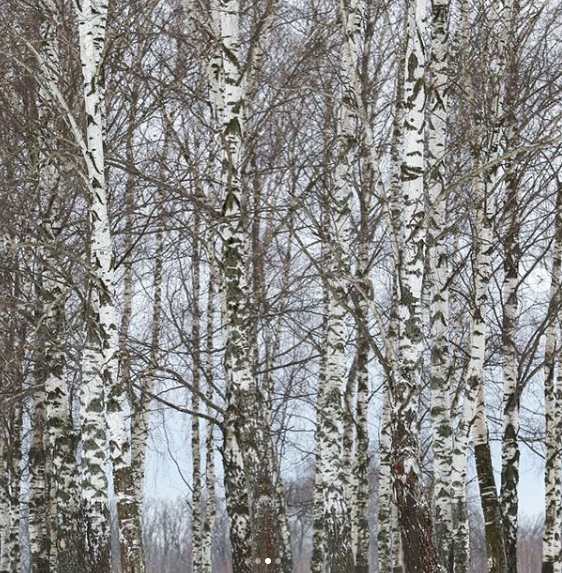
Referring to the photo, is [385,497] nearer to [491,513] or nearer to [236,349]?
[491,513]

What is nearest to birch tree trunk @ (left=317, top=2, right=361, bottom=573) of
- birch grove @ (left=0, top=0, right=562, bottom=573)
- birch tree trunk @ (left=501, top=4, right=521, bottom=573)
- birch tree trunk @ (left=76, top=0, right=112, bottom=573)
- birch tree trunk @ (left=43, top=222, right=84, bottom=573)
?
birch grove @ (left=0, top=0, right=562, bottom=573)

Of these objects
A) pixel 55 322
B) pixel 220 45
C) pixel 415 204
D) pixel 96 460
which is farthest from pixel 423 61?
pixel 55 322

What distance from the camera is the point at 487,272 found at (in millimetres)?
12586

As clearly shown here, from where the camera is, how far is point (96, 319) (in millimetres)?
10234

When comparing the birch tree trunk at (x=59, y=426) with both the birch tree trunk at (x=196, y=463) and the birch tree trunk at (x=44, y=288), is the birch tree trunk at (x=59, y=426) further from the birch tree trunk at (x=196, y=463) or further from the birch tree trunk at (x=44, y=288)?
the birch tree trunk at (x=196, y=463)

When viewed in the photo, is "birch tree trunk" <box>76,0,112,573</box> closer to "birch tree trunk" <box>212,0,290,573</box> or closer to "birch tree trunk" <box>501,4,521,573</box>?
"birch tree trunk" <box>212,0,290,573</box>

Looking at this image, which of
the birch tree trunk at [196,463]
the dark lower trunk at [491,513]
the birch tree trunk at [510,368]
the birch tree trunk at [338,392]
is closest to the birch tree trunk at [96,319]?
the birch tree trunk at [338,392]

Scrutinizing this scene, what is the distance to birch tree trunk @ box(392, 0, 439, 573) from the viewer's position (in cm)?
885

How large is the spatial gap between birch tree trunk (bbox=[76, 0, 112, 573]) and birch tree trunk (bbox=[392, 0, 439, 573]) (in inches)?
109

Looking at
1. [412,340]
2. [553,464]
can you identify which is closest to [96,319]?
[412,340]

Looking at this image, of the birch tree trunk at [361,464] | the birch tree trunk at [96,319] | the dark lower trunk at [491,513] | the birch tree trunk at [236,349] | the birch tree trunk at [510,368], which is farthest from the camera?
the birch tree trunk at [361,464]

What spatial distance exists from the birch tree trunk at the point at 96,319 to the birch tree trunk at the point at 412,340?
2.76 m

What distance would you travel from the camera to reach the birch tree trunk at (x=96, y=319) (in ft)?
32.4

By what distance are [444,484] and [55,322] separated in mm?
5247
